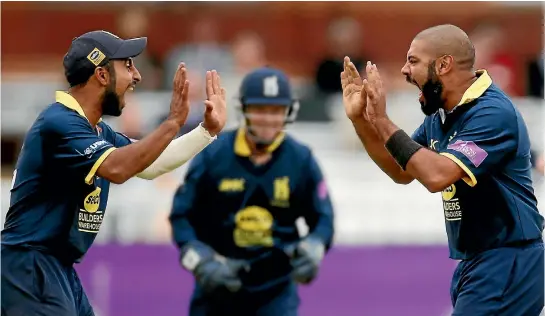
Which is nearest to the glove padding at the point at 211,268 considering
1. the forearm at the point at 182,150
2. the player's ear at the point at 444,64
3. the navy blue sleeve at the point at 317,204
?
the navy blue sleeve at the point at 317,204

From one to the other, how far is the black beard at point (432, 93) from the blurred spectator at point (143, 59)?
6721 mm

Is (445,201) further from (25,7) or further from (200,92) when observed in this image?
(25,7)

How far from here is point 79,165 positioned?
19.4 ft

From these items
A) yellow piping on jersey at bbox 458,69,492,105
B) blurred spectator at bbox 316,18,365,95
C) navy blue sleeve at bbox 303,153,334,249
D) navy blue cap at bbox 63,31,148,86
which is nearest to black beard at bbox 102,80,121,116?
navy blue cap at bbox 63,31,148,86

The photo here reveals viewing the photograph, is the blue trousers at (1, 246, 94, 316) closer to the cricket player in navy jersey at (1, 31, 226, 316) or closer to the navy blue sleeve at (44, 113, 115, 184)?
the cricket player in navy jersey at (1, 31, 226, 316)

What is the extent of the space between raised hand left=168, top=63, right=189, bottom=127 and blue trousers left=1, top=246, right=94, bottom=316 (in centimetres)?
99

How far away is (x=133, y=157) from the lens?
5816 millimetres

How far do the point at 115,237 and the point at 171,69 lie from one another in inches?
116

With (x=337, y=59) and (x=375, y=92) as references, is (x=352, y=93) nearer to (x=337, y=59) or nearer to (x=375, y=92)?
(x=375, y=92)

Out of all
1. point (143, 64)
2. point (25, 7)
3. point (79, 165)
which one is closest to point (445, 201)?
point (79, 165)

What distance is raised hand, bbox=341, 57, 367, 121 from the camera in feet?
20.5

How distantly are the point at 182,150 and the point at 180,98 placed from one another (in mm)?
666

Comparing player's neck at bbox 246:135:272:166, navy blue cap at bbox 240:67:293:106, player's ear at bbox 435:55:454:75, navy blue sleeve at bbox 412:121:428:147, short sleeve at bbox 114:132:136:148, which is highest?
player's ear at bbox 435:55:454:75

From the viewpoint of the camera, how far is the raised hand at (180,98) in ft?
19.5
